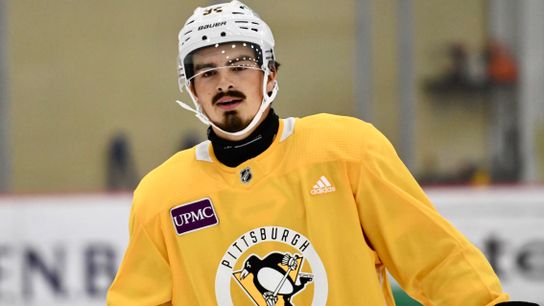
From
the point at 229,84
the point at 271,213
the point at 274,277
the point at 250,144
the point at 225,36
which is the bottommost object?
the point at 274,277

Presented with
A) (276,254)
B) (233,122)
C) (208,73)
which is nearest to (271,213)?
(276,254)

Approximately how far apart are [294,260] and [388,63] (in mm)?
4319

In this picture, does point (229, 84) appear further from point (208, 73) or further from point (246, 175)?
point (246, 175)

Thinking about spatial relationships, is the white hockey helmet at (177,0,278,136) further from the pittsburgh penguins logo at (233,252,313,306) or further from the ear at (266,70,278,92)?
the pittsburgh penguins logo at (233,252,313,306)

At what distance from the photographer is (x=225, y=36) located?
2.10m

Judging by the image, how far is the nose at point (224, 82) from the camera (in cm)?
206

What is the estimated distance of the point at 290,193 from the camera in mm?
2059

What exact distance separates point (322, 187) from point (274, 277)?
202mm

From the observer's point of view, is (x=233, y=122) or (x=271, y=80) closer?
(x=233, y=122)

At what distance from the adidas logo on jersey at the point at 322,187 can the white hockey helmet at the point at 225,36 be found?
0.58ft

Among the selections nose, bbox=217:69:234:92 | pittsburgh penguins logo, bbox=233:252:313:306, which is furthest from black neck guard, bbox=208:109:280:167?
pittsburgh penguins logo, bbox=233:252:313:306

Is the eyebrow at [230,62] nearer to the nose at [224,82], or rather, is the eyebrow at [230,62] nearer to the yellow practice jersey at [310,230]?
the nose at [224,82]

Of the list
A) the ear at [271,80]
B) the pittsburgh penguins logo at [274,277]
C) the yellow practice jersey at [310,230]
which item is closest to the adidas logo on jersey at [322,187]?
the yellow practice jersey at [310,230]

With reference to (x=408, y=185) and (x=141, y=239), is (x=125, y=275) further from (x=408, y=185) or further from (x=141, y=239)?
(x=408, y=185)
